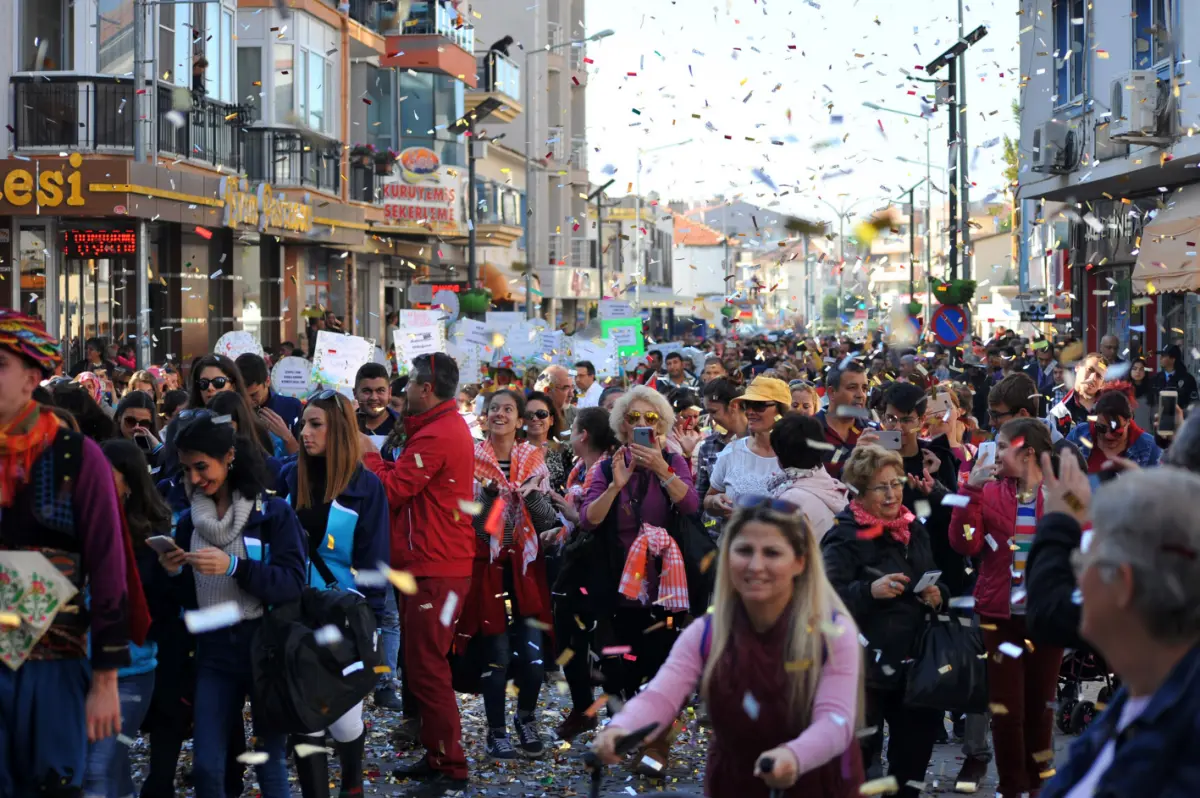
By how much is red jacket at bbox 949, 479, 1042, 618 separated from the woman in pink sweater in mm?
3013

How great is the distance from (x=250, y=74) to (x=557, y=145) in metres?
38.0

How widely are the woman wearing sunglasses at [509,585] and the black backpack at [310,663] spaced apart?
2.39m

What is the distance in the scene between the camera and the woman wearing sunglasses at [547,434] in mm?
10141

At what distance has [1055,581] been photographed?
3.78m

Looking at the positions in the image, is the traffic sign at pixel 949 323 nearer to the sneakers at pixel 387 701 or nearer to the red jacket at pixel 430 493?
the sneakers at pixel 387 701

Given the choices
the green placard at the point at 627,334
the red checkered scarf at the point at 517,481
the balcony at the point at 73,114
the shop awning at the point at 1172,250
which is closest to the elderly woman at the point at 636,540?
the red checkered scarf at the point at 517,481

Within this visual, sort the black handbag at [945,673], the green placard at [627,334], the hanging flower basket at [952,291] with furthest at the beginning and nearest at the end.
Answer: the hanging flower basket at [952,291], the green placard at [627,334], the black handbag at [945,673]

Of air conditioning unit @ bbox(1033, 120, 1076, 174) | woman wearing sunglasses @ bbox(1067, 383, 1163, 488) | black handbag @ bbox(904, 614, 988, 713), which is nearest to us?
black handbag @ bbox(904, 614, 988, 713)

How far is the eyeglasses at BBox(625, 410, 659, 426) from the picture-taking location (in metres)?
8.60

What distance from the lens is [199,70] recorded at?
2758cm

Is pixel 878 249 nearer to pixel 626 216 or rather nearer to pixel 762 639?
pixel 626 216

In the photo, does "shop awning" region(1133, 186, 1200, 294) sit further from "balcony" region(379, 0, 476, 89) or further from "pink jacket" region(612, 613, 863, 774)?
"balcony" region(379, 0, 476, 89)

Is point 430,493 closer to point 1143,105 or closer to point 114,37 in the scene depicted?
point 1143,105

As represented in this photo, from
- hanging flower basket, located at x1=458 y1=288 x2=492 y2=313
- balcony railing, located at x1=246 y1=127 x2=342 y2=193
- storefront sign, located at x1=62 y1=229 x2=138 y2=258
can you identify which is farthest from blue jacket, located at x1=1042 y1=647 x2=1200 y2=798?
hanging flower basket, located at x1=458 y1=288 x2=492 y2=313
